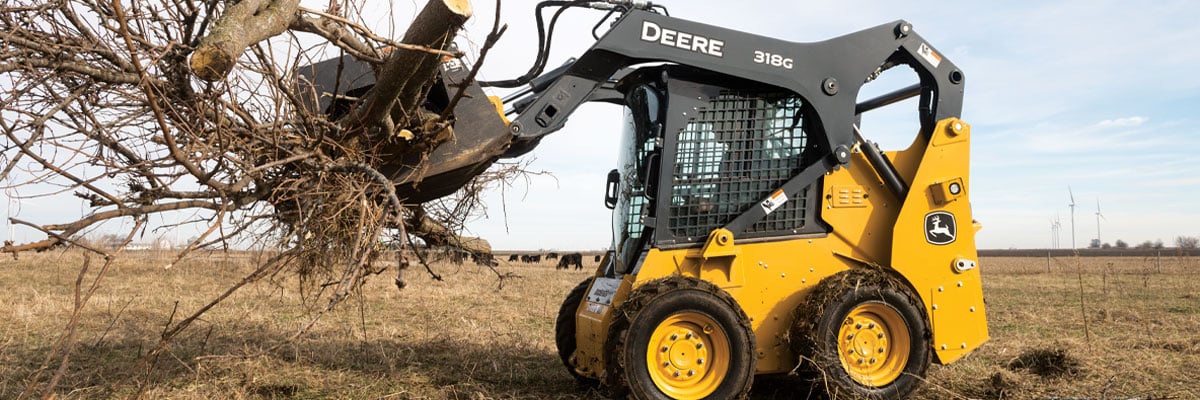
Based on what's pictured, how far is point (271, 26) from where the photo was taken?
3.88 m

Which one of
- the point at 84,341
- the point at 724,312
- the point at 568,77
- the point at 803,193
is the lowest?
the point at 84,341

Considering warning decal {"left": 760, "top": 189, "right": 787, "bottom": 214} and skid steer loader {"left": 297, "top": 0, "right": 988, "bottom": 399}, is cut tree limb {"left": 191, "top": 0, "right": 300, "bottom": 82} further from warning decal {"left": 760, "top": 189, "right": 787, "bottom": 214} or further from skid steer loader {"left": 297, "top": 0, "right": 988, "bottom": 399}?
warning decal {"left": 760, "top": 189, "right": 787, "bottom": 214}

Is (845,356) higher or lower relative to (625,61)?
lower

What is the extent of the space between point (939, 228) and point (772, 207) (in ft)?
3.93

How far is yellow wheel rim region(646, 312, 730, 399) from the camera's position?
4.91 meters

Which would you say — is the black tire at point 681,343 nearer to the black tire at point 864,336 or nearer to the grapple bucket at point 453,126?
the black tire at point 864,336

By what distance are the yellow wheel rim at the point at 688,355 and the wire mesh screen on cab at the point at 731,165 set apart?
67 cm

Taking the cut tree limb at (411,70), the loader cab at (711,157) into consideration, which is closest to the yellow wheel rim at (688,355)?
the loader cab at (711,157)

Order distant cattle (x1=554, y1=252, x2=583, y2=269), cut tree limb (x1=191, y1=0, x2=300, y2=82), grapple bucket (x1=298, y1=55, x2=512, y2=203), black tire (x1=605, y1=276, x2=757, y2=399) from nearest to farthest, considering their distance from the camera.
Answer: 1. cut tree limb (x1=191, y1=0, x2=300, y2=82)
2. black tire (x1=605, y1=276, x2=757, y2=399)
3. grapple bucket (x1=298, y1=55, x2=512, y2=203)
4. distant cattle (x1=554, y1=252, x2=583, y2=269)

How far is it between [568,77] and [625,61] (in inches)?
15.9

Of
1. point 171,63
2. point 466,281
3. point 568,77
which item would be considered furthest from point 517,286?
point 171,63

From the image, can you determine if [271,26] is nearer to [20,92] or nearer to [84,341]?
[20,92]

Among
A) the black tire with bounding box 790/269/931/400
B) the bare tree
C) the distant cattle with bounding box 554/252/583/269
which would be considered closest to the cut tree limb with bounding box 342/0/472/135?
the bare tree

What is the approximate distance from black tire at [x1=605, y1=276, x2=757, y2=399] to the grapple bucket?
1.37 metres
